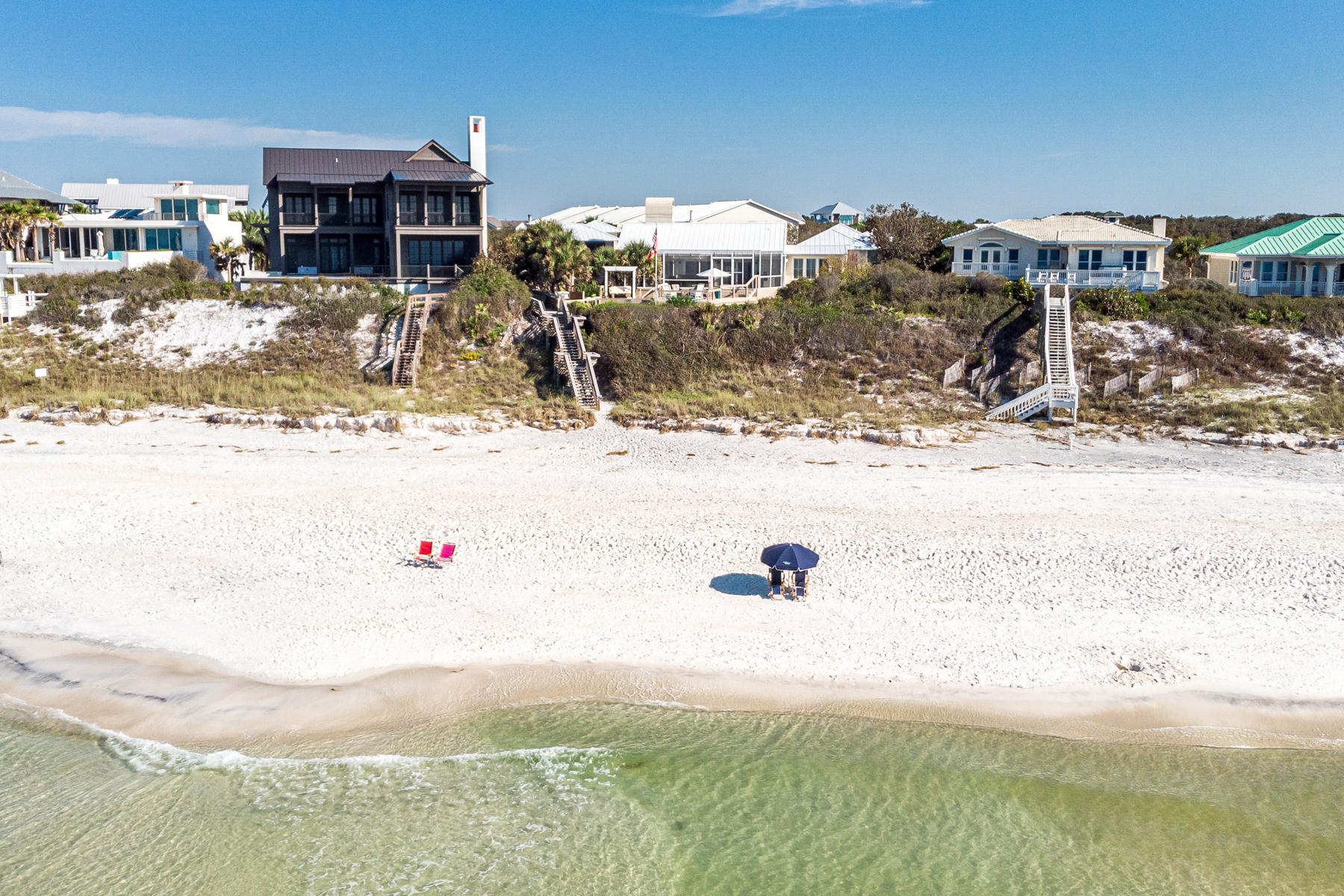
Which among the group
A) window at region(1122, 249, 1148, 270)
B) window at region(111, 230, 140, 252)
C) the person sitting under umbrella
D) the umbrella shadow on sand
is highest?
window at region(111, 230, 140, 252)

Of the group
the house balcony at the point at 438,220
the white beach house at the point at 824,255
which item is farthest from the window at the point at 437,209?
the white beach house at the point at 824,255

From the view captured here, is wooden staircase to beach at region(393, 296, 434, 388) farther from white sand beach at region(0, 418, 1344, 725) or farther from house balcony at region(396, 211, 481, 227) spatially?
house balcony at region(396, 211, 481, 227)

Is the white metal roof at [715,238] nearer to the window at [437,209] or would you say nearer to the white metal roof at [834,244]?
the white metal roof at [834,244]

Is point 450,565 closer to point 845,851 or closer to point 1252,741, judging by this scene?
point 845,851

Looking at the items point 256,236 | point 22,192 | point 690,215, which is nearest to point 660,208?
point 690,215

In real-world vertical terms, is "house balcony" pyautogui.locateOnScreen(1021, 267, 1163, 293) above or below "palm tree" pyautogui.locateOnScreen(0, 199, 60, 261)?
below

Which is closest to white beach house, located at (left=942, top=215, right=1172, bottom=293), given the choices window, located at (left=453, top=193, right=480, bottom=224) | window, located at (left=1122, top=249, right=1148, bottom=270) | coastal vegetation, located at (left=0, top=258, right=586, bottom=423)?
window, located at (left=1122, top=249, right=1148, bottom=270)

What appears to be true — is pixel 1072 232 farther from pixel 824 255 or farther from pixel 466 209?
pixel 466 209

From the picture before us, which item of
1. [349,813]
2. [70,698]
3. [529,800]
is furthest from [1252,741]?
[70,698]
